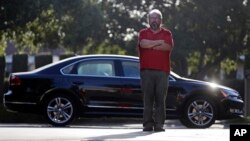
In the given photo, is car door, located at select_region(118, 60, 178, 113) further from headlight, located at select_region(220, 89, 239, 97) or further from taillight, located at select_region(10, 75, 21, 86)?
taillight, located at select_region(10, 75, 21, 86)

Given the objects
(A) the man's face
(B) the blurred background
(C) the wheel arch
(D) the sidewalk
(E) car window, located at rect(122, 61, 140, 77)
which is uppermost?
(B) the blurred background

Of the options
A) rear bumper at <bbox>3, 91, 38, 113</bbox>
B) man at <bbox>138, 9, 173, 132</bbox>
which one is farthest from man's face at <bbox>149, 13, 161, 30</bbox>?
rear bumper at <bbox>3, 91, 38, 113</bbox>

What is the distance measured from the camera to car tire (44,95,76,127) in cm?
1416

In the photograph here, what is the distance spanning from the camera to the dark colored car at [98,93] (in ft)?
47.0

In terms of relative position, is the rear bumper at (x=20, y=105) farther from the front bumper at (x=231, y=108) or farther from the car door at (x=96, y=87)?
the front bumper at (x=231, y=108)

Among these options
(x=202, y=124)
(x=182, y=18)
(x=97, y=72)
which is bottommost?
(x=202, y=124)

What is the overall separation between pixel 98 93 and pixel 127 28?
23.7 metres

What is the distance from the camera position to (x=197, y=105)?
14.8 metres

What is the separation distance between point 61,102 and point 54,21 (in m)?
23.0

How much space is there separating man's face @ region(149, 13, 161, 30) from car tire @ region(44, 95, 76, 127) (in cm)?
443

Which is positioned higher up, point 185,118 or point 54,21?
point 54,21

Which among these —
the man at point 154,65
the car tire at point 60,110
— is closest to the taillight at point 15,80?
the car tire at point 60,110

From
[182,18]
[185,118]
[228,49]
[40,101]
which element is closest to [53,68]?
[40,101]

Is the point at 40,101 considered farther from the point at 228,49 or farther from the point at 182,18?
the point at 228,49
